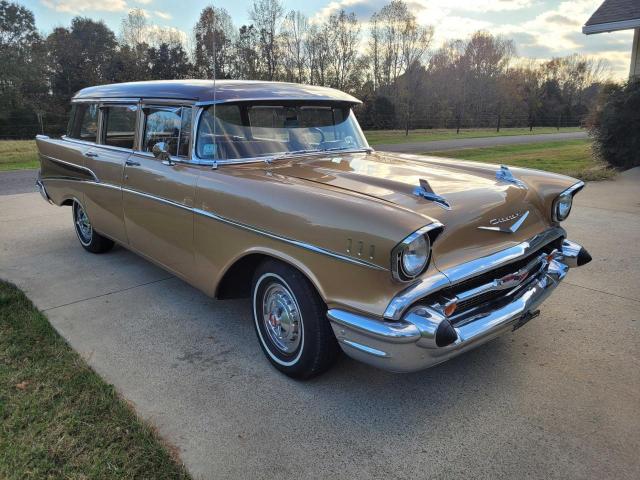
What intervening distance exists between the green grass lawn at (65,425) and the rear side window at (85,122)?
7.58 ft

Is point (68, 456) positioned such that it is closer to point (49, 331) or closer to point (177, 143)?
point (49, 331)

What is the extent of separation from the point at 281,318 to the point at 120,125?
2.58m

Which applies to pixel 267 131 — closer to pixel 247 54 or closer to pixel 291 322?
pixel 291 322

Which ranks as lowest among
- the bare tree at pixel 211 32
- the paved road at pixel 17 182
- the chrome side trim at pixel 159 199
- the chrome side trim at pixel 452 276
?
the paved road at pixel 17 182

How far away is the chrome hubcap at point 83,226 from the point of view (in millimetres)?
5137

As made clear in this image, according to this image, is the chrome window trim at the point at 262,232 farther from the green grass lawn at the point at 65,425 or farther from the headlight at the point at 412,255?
the green grass lawn at the point at 65,425

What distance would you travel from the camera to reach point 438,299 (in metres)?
2.38

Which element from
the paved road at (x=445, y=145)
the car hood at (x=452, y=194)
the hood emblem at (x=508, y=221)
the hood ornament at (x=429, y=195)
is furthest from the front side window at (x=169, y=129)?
the paved road at (x=445, y=145)

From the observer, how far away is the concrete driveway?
2227 mm

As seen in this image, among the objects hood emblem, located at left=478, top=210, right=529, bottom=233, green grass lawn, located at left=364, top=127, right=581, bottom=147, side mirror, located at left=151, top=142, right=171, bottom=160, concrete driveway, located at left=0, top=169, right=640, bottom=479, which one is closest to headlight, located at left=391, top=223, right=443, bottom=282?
hood emblem, located at left=478, top=210, right=529, bottom=233

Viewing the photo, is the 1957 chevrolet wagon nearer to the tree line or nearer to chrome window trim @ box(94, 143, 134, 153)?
chrome window trim @ box(94, 143, 134, 153)

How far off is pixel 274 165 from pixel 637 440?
2582mm

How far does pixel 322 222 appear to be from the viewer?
2434 millimetres

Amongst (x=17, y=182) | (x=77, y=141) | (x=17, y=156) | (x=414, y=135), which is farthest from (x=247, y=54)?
(x=77, y=141)
